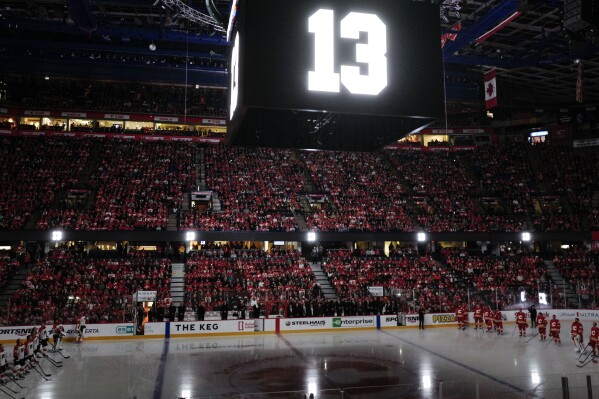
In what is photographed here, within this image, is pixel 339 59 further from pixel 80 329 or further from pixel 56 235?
pixel 56 235

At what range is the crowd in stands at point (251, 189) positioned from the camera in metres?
35.5

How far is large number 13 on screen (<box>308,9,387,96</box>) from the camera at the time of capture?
5.86 m

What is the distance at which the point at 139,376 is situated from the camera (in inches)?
666

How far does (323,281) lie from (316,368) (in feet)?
51.2

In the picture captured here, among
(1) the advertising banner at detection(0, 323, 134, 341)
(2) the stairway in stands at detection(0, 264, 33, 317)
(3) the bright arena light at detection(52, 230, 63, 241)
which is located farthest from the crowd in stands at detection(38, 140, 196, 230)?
(1) the advertising banner at detection(0, 323, 134, 341)

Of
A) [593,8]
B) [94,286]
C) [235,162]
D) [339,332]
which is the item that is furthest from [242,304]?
[593,8]

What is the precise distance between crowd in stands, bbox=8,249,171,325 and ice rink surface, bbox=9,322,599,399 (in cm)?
184

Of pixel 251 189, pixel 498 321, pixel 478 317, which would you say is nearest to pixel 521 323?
pixel 498 321

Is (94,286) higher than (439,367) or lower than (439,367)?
higher

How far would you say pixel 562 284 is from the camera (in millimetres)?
34562

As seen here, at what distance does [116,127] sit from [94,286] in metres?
24.4

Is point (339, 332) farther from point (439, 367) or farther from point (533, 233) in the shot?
point (533, 233)

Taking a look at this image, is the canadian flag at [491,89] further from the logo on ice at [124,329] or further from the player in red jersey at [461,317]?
the logo on ice at [124,329]

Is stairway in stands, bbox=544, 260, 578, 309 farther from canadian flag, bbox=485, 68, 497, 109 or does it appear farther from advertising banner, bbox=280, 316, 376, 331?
canadian flag, bbox=485, 68, 497, 109
